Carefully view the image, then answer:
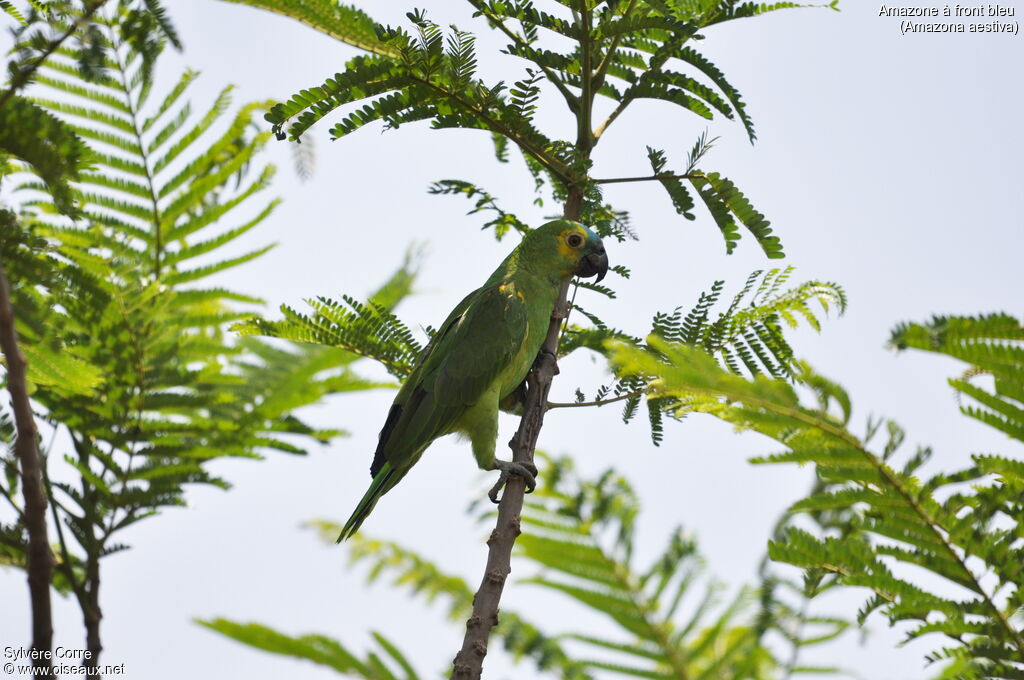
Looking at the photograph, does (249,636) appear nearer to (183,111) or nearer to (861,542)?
(861,542)

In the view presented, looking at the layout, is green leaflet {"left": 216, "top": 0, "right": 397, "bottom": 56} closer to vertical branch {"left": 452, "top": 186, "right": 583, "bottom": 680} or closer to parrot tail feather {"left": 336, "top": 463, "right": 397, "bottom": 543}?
vertical branch {"left": 452, "top": 186, "right": 583, "bottom": 680}

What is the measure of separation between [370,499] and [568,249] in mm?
1926

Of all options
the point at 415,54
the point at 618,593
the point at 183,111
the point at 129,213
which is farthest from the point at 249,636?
the point at 183,111

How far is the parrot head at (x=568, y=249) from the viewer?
5.67 m

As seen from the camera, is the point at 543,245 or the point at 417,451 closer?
the point at 417,451

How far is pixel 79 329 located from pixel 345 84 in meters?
2.13

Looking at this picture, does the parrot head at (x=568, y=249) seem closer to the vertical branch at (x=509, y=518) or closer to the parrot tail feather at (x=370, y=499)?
the vertical branch at (x=509, y=518)

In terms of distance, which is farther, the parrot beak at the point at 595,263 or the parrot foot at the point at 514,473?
the parrot beak at the point at 595,263

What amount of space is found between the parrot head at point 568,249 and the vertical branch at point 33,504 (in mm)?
3971

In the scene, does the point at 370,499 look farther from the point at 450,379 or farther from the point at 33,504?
the point at 33,504

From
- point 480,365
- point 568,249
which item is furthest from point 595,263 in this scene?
point 480,365

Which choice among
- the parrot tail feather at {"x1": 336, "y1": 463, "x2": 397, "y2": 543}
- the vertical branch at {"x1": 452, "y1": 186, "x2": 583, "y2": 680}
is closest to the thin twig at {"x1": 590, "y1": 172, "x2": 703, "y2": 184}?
the vertical branch at {"x1": 452, "y1": 186, "x2": 583, "y2": 680}

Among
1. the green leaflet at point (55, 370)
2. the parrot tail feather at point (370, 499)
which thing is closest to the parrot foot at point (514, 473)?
the parrot tail feather at point (370, 499)

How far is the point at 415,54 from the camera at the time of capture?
3.81 metres
